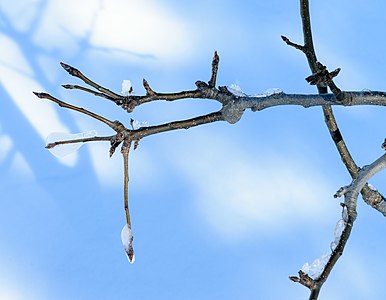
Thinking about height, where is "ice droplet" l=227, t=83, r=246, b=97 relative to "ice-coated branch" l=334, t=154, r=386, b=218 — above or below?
above

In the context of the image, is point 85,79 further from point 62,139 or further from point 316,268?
point 316,268

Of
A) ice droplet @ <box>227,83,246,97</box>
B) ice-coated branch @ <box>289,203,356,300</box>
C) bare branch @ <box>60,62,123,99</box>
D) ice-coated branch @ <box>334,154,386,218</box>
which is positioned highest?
ice droplet @ <box>227,83,246,97</box>

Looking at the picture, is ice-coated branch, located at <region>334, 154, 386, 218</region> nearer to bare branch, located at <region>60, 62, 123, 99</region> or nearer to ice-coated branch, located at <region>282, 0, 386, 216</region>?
ice-coated branch, located at <region>282, 0, 386, 216</region>

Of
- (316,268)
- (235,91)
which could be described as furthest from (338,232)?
(235,91)

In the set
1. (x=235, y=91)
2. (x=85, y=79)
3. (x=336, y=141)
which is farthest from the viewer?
(x=336, y=141)

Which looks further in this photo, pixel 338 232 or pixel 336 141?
pixel 336 141

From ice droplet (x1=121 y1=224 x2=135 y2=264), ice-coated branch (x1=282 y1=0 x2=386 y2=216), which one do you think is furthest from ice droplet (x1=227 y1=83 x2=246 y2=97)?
ice droplet (x1=121 y1=224 x2=135 y2=264)

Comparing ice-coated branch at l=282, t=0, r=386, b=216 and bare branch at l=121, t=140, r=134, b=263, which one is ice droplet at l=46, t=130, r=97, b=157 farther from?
ice-coated branch at l=282, t=0, r=386, b=216

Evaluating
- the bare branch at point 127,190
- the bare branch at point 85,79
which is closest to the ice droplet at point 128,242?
the bare branch at point 127,190

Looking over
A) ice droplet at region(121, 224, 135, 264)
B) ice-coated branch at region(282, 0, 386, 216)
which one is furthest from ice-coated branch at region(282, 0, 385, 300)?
ice droplet at region(121, 224, 135, 264)

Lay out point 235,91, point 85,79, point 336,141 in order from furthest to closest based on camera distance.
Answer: point 336,141, point 235,91, point 85,79

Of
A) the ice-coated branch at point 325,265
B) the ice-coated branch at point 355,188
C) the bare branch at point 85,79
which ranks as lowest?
the ice-coated branch at point 325,265

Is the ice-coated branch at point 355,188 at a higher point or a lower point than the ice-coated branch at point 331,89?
lower

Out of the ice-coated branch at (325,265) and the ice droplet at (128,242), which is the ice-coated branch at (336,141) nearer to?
the ice-coated branch at (325,265)
